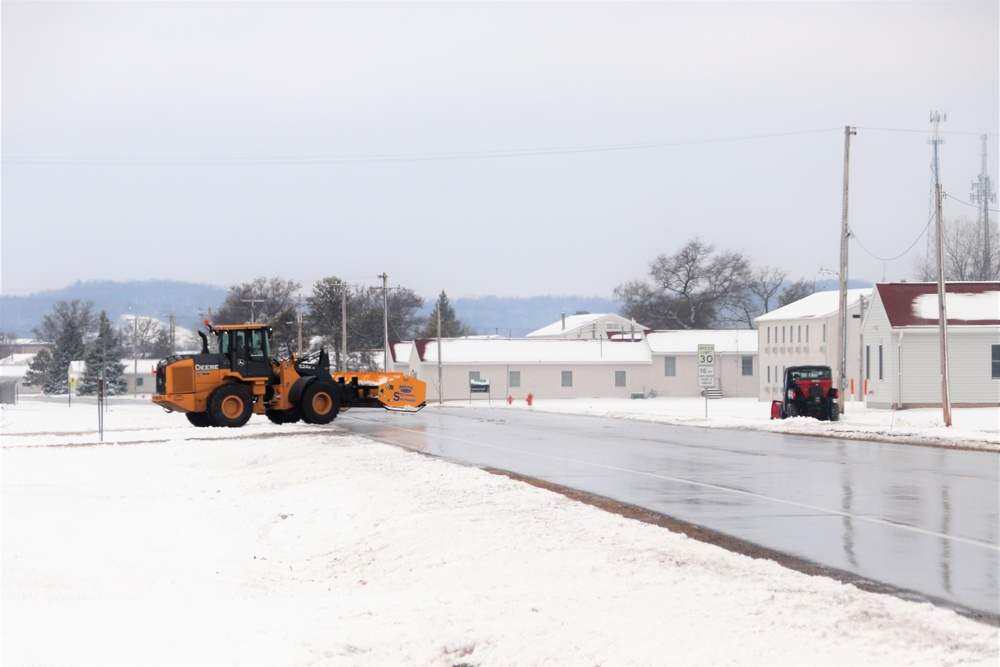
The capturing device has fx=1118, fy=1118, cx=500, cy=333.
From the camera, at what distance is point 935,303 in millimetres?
50938

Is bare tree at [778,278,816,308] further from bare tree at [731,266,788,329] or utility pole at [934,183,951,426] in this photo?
utility pole at [934,183,951,426]

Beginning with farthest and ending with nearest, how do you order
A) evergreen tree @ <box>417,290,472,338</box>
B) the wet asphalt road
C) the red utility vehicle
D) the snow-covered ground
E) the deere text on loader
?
evergreen tree @ <box>417,290,472,338</box> < the red utility vehicle < the deere text on loader < the wet asphalt road < the snow-covered ground

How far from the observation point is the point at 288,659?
7.55m

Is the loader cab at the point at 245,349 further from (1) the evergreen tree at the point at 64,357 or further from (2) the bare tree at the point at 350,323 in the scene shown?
(1) the evergreen tree at the point at 64,357

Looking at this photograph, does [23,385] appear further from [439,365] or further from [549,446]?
[549,446]

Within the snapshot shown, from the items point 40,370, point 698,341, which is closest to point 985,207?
point 698,341

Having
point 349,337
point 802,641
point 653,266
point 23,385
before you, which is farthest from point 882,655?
point 23,385

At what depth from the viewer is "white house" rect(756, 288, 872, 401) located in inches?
2640

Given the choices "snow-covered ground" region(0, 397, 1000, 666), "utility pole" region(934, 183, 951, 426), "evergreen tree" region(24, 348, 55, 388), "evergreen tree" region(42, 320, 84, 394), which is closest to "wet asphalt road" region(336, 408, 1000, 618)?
"snow-covered ground" region(0, 397, 1000, 666)

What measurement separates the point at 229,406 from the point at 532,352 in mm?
52352

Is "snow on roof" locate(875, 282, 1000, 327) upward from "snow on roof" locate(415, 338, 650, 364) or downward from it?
upward

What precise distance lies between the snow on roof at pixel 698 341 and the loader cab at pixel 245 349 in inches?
2170

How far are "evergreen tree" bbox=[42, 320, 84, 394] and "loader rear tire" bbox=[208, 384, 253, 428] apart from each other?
104m

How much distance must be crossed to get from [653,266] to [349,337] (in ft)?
119
